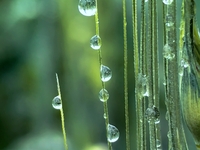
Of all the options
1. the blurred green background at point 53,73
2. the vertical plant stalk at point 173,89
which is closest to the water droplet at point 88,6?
the vertical plant stalk at point 173,89

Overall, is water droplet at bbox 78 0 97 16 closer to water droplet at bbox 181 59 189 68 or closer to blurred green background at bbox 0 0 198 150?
water droplet at bbox 181 59 189 68

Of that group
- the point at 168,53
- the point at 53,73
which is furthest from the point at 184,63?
the point at 53,73

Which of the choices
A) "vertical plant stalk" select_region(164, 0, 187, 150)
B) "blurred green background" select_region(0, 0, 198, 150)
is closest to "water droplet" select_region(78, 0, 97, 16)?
"vertical plant stalk" select_region(164, 0, 187, 150)

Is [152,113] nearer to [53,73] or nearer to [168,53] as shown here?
[168,53]

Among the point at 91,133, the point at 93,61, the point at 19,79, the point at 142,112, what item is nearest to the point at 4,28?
the point at 19,79

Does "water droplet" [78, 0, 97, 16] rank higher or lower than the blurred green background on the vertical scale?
higher

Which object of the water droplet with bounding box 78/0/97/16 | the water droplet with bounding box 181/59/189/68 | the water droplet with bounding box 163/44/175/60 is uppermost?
the water droplet with bounding box 78/0/97/16

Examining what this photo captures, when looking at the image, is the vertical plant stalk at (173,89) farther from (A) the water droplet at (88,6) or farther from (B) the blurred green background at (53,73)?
(B) the blurred green background at (53,73)
